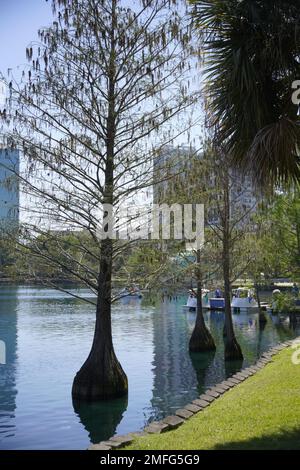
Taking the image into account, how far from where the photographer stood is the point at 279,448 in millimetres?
7090

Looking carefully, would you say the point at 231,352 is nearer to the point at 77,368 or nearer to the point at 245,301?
the point at 77,368

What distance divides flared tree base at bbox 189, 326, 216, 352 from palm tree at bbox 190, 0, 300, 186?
17.6 metres

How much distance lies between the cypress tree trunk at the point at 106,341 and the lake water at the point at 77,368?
0.42 m

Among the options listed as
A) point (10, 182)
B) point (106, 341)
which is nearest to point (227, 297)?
point (106, 341)

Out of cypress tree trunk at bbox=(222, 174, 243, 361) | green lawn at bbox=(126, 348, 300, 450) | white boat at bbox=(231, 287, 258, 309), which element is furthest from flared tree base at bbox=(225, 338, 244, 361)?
white boat at bbox=(231, 287, 258, 309)

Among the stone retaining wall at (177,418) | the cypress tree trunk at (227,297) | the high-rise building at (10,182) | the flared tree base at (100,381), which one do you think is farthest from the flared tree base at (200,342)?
the high-rise building at (10,182)

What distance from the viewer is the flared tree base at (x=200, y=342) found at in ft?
86.8

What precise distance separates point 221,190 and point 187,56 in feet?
27.4

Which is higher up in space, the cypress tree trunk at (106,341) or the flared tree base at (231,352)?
the cypress tree trunk at (106,341)

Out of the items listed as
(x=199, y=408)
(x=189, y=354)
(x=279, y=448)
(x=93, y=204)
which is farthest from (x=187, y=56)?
(x=189, y=354)

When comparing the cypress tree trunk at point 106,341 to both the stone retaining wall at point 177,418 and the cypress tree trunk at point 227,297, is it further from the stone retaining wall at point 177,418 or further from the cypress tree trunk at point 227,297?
the cypress tree trunk at point 227,297

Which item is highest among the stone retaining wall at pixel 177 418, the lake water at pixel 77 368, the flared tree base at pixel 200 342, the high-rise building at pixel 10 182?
the high-rise building at pixel 10 182

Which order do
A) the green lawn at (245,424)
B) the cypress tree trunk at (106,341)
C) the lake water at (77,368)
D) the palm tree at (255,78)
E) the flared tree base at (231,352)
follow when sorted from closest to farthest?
the green lawn at (245,424), the palm tree at (255,78), the lake water at (77,368), the cypress tree trunk at (106,341), the flared tree base at (231,352)

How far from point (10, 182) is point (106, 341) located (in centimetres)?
540
